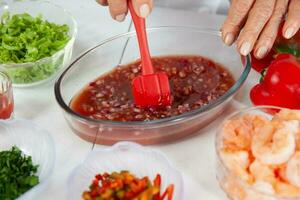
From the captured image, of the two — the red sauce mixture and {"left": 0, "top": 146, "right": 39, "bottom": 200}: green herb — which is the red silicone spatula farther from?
{"left": 0, "top": 146, "right": 39, "bottom": 200}: green herb

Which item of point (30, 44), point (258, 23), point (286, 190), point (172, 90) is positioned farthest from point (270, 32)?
point (30, 44)

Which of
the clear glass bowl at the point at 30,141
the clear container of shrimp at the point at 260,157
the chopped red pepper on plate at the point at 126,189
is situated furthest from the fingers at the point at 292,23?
the clear glass bowl at the point at 30,141

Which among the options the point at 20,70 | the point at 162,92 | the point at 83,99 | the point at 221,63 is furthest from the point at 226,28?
the point at 20,70

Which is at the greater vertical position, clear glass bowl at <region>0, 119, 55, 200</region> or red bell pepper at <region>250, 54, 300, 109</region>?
red bell pepper at <region>250, 54, 300, 109</region>

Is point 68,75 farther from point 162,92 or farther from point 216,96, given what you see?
point 216,96

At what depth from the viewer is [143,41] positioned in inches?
53.4

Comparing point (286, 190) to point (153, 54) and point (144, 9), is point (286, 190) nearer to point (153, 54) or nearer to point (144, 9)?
point (144, 9)

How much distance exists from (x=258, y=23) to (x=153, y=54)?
1.05ft

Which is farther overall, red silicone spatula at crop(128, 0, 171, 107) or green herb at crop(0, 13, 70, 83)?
green herb at crop(0, 13, 70, 83)

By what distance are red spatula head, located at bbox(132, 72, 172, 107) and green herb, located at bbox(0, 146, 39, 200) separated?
302 millimetres

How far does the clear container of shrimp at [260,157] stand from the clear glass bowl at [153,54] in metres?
0.15

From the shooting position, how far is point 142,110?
1354 millimetres

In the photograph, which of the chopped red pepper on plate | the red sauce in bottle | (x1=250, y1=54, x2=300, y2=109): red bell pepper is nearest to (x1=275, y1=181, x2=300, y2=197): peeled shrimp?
the chopped red pepper on plate

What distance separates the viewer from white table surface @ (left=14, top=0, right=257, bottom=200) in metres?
1.22
